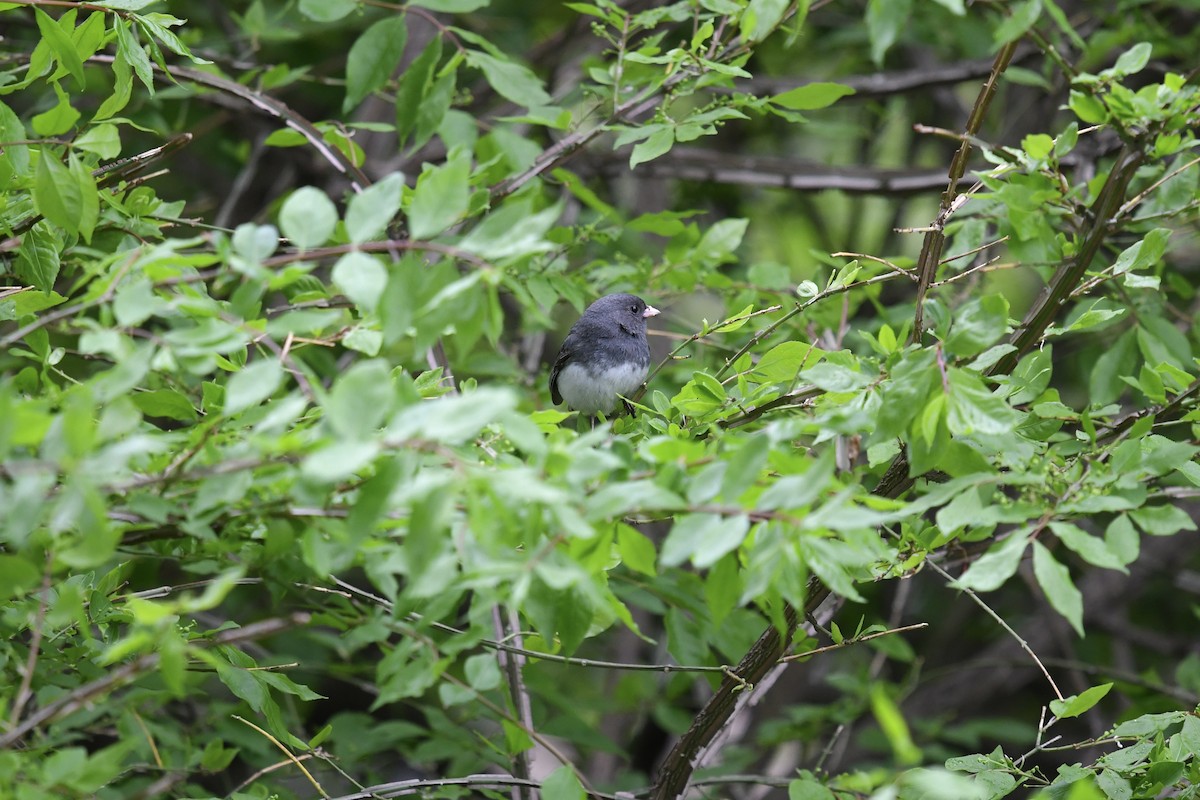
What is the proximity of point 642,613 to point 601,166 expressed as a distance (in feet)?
6.20

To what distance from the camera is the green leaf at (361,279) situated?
4.59ft

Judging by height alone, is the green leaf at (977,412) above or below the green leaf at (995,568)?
above

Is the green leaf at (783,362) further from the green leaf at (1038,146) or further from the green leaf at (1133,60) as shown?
the green leaf at (1133,60)

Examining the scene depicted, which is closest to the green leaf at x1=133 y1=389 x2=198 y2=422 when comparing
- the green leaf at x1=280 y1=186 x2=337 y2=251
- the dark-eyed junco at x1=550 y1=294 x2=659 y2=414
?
the green leaf at x1=280 y1=186 x2=337 y2=251

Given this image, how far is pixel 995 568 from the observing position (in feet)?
5.04

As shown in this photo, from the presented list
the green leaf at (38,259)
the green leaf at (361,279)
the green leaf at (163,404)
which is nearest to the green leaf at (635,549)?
the green leaf at (361,279)

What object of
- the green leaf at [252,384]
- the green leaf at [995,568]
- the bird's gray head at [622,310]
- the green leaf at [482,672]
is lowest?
the bird's gray head at [622,310]

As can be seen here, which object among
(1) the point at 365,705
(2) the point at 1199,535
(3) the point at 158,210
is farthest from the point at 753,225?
(3) the point at 158,210

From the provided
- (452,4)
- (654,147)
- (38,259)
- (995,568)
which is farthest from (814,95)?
(38,259)

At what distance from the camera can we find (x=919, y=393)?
169 cm

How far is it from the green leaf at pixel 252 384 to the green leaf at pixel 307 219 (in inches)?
7.0

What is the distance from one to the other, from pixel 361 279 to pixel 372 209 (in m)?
0.12

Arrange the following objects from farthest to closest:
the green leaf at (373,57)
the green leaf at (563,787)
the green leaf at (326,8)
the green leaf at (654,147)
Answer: the green leaf at (326,8) → the green leaf at (373,57) → the green leaf at (654,147) → the green leaf at (563,787)

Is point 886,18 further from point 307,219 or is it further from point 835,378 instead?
point 307,219
